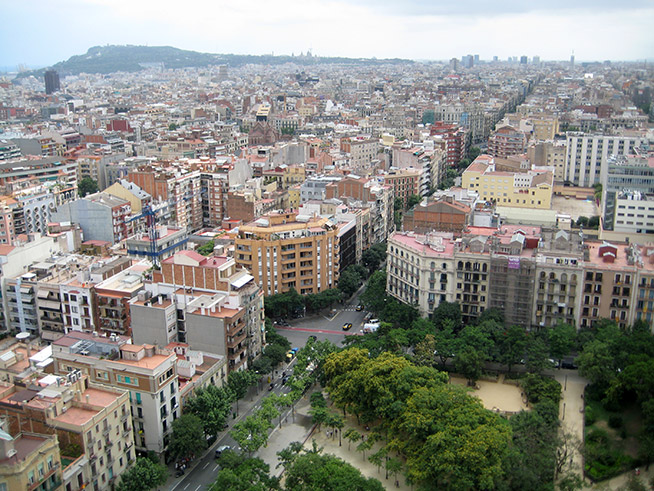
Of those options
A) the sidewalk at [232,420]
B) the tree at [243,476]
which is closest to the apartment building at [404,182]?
the sidewalk at [232,420]

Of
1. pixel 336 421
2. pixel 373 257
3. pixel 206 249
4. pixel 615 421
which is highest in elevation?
pixel 206 249

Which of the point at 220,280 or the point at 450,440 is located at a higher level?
the point at 220,280

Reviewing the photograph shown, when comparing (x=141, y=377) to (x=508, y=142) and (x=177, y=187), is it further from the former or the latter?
(x=508, y=142)

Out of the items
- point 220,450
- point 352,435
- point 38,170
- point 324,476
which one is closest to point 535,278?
point 352,435

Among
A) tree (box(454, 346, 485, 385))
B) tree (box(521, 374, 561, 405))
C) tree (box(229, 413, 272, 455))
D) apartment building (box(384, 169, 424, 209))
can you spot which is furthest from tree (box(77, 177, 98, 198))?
tree (box(521, 374, 561, 405))

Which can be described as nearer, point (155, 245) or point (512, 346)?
point (512, 346)

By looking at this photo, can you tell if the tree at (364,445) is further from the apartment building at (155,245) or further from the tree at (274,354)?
the apartment building at (155,245)

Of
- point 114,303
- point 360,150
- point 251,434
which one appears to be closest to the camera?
point 251,434

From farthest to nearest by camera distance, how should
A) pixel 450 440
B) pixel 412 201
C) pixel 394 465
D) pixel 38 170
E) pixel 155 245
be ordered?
pixel 412 201 → pixel 38 170 → pixel 155 245 → pixel 394 465 → pixel 450 440
